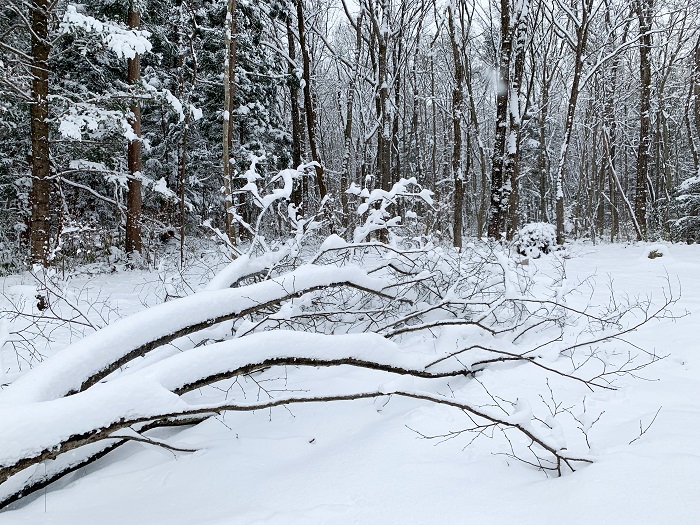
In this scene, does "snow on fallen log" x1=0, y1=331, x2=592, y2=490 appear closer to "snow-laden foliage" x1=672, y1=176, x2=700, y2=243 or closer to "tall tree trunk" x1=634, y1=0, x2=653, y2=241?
"tall tree trunk" x1=634, y1=0, x2=653, y2=241

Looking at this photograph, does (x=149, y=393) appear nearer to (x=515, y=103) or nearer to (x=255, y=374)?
(x=255, y=374)

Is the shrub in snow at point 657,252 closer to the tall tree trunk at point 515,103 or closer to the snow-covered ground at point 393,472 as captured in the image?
the tall tree trunk at point 515,103

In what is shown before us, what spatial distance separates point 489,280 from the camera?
5012 mm

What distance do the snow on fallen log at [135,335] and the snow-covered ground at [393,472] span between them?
60 centimetres

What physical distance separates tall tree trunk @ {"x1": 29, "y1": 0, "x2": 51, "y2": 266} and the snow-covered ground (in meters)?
5.94

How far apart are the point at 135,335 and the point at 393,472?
155cm

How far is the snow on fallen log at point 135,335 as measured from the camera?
2021 millimetres

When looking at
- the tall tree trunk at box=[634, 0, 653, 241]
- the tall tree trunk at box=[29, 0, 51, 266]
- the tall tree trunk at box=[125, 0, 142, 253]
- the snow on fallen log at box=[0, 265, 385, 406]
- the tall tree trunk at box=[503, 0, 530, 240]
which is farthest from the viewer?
the tall tree trunk at box=[634, 0, 653, 241]

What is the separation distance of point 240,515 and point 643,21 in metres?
17.0

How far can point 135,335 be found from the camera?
92.0 inches

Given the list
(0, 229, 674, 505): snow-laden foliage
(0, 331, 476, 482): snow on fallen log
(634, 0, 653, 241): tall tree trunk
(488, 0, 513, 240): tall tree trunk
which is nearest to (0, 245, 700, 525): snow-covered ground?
(0, 229, 674, 505): snow-laden foliage

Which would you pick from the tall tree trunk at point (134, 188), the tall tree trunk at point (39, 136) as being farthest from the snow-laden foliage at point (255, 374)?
the tall tree trunk at point (134, 188)

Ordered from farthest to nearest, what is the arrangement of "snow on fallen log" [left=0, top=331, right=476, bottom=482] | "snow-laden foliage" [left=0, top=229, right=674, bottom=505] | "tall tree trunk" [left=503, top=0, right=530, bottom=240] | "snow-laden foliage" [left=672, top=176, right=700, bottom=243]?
"snow-laden foliage" [left=672, top=176, right=700, bottom=243] → "tall tree trunk" [left=503, top=0, right=530, bottom=240] → "snow-laden foliage" [left=0, top=229, right=674, bottom=505] → "snow on fallen log" [left=0, top=331, right=476, bottom=482]

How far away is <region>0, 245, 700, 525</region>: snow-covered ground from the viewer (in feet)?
5.72
